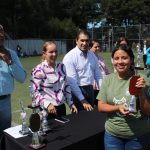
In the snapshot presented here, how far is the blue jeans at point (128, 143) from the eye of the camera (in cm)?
334

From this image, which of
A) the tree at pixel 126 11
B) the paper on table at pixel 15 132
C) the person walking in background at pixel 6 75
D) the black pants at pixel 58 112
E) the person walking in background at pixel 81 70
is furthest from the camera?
the tree at pixel 126 11

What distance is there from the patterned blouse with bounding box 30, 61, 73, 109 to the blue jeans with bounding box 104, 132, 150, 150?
3.96 ft

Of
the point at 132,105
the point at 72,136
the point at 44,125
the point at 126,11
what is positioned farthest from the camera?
the point at 126,11

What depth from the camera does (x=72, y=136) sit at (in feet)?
12.4

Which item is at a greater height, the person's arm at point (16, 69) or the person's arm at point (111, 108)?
the person's arm at point (16, 69)

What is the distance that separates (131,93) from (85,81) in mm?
2312

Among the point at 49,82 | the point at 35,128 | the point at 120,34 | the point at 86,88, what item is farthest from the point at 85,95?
the point at 120,34

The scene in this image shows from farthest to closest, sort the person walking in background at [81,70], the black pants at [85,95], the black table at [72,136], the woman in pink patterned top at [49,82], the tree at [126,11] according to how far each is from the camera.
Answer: the tree at [126,11] < the black pants at [85,95] < the person walking in background at [81,70] < the woman in pink patterned top at [49,82] < the black table at [72,136]

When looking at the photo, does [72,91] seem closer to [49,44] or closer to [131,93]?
[49,44]

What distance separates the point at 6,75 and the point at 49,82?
0.60 metres

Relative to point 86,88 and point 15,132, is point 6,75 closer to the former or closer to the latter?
point 15,132

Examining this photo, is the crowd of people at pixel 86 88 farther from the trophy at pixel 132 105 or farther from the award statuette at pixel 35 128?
the award statuette at pixel 35 128

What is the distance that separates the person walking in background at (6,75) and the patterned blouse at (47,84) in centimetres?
27

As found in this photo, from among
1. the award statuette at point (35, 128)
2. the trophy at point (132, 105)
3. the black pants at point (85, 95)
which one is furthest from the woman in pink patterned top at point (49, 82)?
the trophy at point (132, 105)
